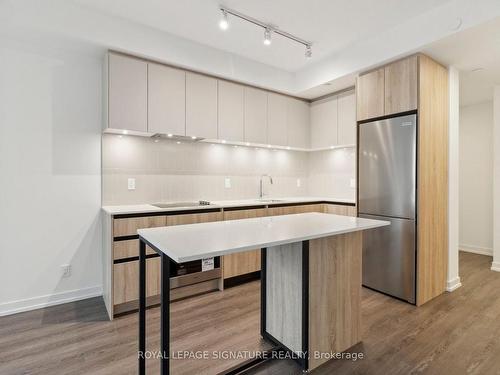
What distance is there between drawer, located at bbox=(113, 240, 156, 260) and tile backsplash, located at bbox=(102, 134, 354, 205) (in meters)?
0.70

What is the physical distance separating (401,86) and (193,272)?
283 cm

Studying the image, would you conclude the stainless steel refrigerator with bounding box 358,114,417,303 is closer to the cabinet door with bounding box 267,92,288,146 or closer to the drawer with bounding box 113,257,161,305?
the cabinet door with bounding box 267,92,288,146

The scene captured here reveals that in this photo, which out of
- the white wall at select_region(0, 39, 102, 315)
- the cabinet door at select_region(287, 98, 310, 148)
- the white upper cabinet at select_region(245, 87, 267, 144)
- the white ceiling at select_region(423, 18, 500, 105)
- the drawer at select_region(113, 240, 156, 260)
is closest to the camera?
the white ceiling at select_region(423, 18, 500, 105)

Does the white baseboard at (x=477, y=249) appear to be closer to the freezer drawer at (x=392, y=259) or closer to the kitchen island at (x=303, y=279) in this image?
the freezer drawer at (x=392, y=259)

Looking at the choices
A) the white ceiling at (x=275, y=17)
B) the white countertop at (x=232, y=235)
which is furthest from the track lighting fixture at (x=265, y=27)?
the white countertop at (x=232, y=235)

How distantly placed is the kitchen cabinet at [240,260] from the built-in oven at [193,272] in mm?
111

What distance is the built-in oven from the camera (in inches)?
108

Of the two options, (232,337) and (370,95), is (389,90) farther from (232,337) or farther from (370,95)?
(232,337)

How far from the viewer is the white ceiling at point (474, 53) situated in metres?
2.35

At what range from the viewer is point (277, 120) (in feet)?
13.1

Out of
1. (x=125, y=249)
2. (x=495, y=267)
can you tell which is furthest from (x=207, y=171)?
(x=495, y=267)

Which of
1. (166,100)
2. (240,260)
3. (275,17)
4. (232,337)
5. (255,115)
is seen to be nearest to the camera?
(232,337)

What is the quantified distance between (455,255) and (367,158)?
1.51 metres

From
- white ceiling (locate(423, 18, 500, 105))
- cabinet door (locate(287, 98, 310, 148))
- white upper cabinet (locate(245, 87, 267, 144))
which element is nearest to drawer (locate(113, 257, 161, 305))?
white upper cabinet (locate(245, 87, 267, 144))
